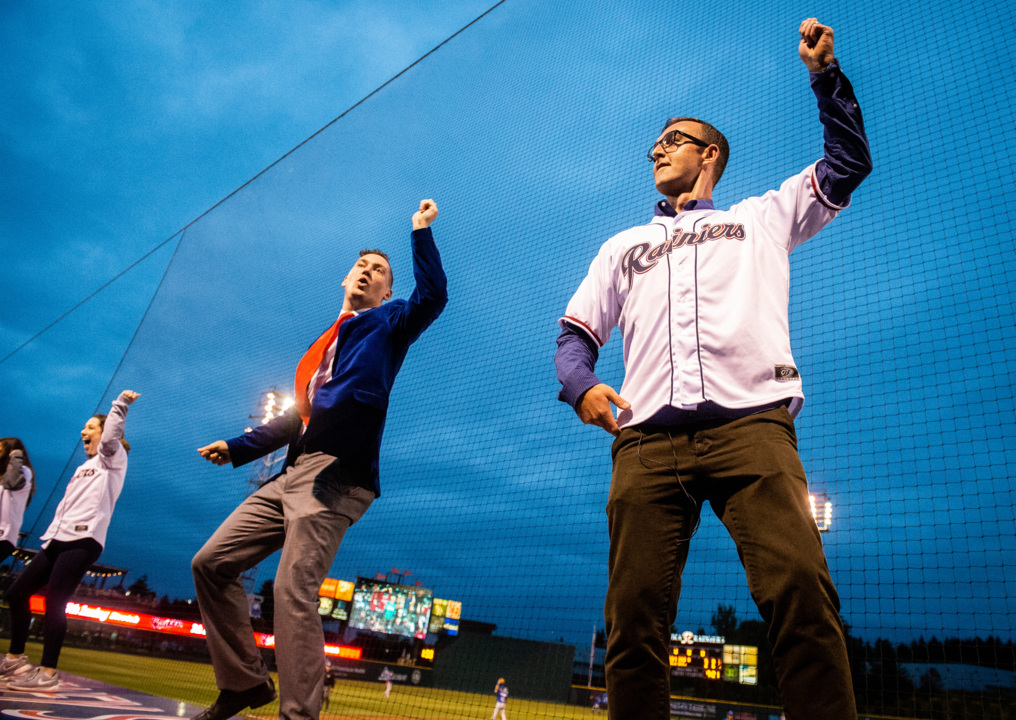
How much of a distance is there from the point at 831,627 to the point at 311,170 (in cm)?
897

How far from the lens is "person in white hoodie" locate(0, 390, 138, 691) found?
302 cm

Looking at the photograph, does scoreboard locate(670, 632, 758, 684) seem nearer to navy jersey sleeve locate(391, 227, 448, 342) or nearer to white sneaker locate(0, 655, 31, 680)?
white sneaker locate(0, 655, 31, 680)

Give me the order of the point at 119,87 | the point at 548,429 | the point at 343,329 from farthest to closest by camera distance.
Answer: the point at 119,87 < the point at 548,429 < the point at 343,329

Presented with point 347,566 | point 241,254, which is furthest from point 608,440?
point 241,254

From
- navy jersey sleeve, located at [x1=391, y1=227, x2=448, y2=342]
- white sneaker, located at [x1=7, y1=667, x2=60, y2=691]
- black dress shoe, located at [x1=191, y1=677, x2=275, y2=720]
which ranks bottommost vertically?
white sneaker, located at [x1=7, y1=667, x2=60, y2=691]

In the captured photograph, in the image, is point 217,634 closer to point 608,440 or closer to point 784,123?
point 608,440

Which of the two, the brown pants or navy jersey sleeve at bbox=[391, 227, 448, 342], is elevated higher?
navy jersey sleeve at bbox=[391, 227, 448, 342]

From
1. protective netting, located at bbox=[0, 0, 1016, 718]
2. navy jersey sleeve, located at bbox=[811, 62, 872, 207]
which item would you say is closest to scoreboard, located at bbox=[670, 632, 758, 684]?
protective netting, located at bbox=[0, 0, 1016, 718]

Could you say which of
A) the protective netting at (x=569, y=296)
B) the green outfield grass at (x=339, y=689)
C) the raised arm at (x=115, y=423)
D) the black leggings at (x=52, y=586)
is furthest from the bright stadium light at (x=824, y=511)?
the black leggings at (x=52, y=586)

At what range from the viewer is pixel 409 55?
20578mm

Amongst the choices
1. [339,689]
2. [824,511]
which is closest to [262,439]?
[824,511]

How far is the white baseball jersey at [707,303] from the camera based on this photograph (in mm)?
1135

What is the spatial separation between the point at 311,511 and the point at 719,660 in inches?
914

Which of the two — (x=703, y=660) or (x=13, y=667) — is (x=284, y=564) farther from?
(x=703, y=660)
